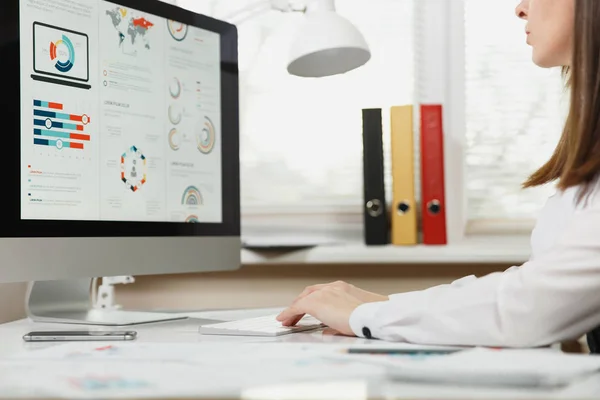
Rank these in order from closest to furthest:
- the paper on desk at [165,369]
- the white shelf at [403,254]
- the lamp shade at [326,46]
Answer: the paper on desk at [165,369]
the lamp shade at [326,46]
the white shelf at [403,254]

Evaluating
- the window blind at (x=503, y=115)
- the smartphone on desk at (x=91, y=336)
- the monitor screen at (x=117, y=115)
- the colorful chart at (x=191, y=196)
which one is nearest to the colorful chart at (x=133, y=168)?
the monitor screen at (x=117, y=115)

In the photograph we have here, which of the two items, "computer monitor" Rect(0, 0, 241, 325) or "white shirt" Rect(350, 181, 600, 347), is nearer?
Answer: "white shirt" Rect(350, 181, 600, 347)

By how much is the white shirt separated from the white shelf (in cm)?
88

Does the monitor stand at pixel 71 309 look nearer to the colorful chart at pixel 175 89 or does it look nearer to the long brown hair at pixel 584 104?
the colorful chart at pixel 175 89

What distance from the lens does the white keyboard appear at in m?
1.06

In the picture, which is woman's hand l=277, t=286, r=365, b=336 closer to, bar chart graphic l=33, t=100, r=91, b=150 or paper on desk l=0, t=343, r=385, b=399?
paper on desk l=0, t=343, r=385, b=399

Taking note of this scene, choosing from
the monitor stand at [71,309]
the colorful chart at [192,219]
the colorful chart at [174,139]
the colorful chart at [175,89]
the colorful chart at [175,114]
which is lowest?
the monitor stand at [71,309]

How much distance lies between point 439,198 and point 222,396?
4.25 feet

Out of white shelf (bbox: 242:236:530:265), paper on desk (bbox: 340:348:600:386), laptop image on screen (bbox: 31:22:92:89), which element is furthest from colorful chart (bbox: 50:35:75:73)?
white shelf (bbox: 242:236:530:265)

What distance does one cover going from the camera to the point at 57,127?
119 centimetres

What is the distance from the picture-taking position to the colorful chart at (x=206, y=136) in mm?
1467

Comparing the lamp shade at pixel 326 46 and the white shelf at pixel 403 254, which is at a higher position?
the lamp shade at pixel 326 46

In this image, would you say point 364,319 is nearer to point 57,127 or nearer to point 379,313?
point 379,313

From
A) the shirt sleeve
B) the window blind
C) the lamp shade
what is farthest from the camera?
the window blind
